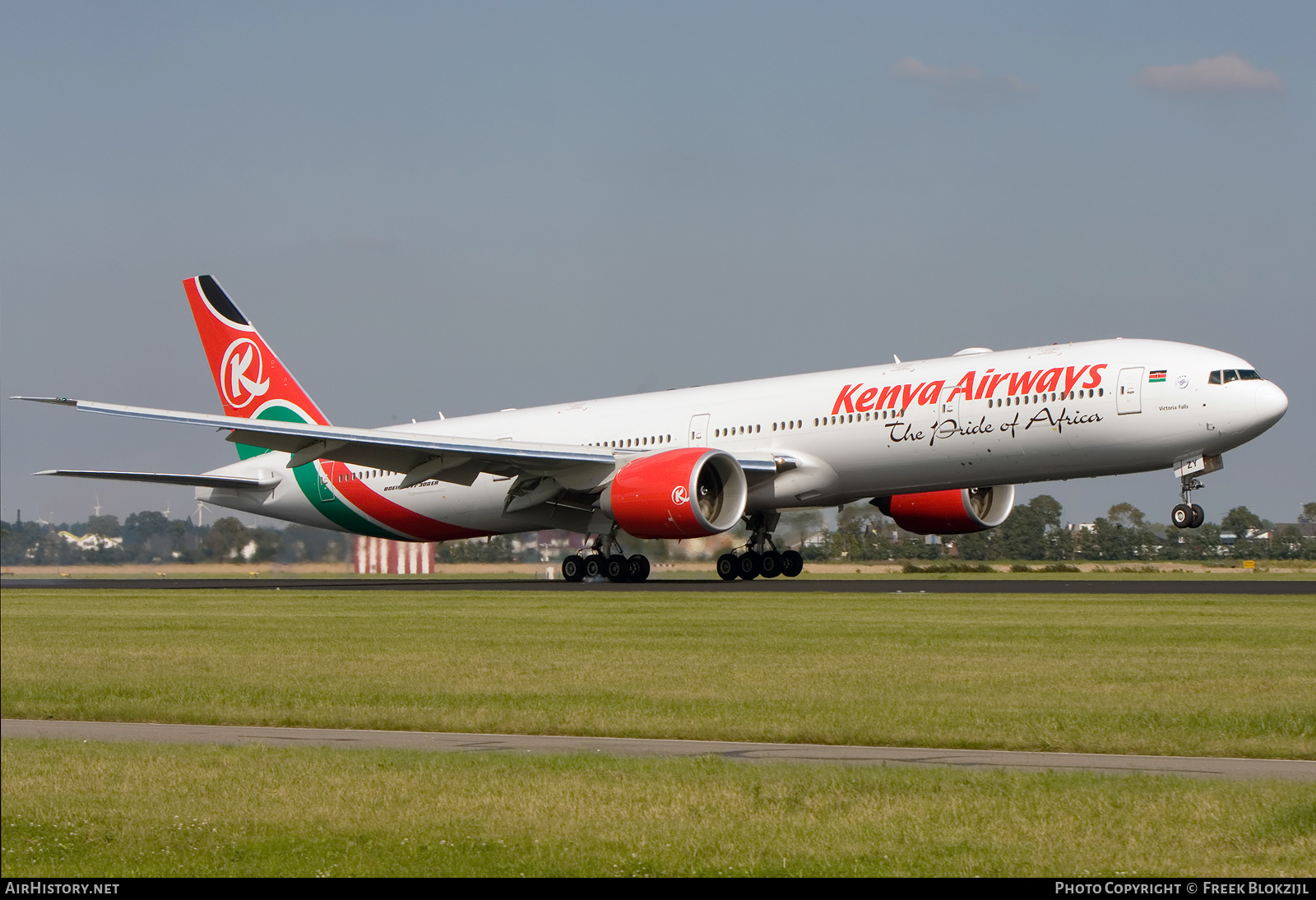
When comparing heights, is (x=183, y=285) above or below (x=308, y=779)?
above

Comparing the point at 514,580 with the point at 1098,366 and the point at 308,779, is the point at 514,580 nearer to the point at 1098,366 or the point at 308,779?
the point at 1098,366

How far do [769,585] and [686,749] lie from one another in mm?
25538

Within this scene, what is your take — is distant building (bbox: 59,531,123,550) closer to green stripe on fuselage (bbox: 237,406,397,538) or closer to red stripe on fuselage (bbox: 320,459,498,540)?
green stripe on fuselage (bbox: 237,406,397,538)

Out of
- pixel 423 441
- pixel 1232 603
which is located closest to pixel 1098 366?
pixel 1232 603

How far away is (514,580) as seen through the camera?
147 feet

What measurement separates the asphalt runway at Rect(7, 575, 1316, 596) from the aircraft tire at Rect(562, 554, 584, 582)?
10.8 inches

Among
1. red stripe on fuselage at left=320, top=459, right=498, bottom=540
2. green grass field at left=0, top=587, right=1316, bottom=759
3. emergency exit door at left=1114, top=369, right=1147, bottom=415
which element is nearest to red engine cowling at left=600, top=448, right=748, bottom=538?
green grass field at left=0, top=587, right=1316, bottom=759

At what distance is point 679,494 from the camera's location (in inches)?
1399

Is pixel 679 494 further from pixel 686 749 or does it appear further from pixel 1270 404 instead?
pixel 686 749

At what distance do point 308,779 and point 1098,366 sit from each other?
27371 mm

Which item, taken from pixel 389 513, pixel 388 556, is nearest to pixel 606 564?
pixel 389 513

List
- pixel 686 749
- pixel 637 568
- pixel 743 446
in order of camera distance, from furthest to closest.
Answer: pixel 637 568 → pixel 743 446 → pixel 686 749

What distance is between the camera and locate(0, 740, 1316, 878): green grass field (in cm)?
799
